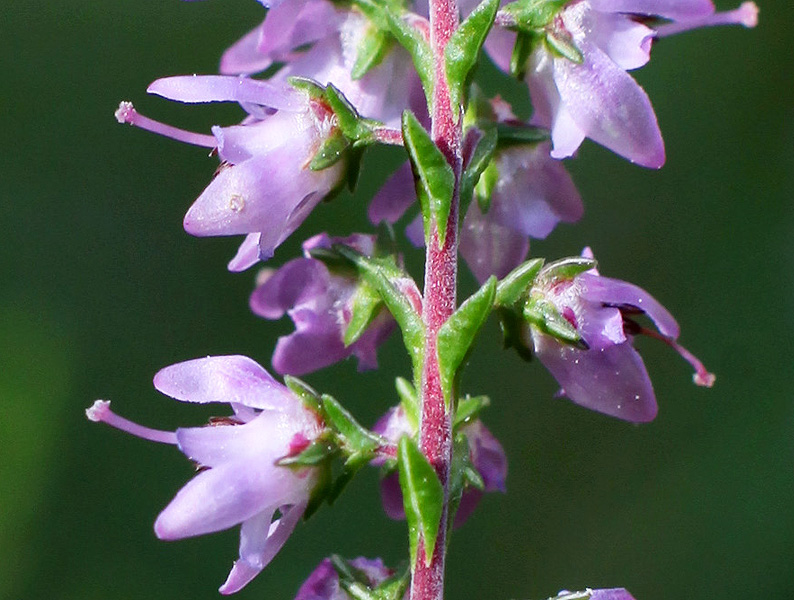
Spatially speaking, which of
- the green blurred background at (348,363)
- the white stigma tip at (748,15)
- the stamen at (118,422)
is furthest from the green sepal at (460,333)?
the green blurred background at (348,363)

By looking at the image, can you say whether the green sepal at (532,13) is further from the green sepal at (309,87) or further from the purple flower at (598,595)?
the purple flower at (598,595)

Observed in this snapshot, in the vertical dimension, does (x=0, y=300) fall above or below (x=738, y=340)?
above

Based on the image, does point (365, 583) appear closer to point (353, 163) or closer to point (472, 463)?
point (472, 463)

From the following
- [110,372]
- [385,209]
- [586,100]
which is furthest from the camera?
[110,372]

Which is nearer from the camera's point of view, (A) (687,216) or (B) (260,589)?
(B) (260,589)

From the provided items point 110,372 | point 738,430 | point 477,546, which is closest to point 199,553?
point 110,372

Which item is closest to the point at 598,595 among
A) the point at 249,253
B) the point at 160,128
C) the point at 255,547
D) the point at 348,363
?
the point at 255,547

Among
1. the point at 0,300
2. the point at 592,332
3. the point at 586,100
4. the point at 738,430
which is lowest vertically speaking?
the point at 738,430

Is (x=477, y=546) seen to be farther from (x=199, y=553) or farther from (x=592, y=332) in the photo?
(x=592, y=332)
